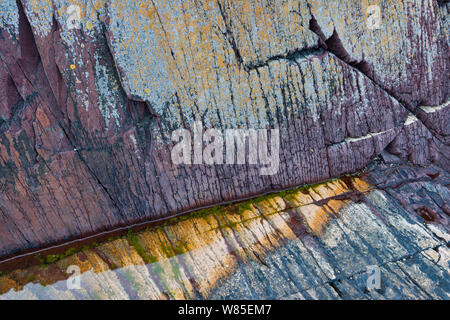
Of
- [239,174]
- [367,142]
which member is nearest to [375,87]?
[367,142]

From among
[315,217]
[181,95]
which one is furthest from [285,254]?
[181,95]

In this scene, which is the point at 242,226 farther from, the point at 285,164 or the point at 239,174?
the point at 285,164

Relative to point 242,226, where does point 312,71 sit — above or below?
above

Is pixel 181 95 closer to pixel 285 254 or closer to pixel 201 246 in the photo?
pixel 201 246

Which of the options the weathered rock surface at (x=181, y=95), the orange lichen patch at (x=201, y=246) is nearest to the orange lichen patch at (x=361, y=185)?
the orange lichen patch at (x=201, y=246)

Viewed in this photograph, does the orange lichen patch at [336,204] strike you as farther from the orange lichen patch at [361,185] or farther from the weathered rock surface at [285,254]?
the orange lichen patch at [361,185]

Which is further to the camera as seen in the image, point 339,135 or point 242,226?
point 339,135
